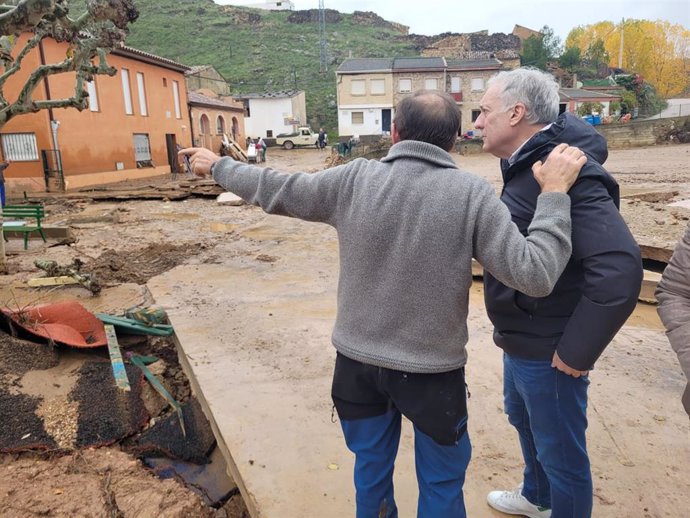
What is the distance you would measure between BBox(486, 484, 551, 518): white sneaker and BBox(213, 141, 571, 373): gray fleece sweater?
0.98 m

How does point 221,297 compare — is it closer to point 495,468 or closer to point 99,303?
point 99,303

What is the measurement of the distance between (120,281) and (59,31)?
3383 millimetres

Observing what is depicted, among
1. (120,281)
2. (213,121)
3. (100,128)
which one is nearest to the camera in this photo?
(120,281)

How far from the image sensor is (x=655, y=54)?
5819 centimetres

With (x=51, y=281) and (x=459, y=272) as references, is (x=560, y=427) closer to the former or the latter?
(x=459, y=272)

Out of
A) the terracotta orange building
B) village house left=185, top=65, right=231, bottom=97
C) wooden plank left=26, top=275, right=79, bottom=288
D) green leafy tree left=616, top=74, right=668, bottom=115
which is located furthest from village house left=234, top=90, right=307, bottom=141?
wooden plank left=26, top=275, right=79, bottom=288

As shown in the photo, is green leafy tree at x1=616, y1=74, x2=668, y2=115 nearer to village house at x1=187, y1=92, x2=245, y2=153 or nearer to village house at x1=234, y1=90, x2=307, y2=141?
village house at x1=234, y1=90, x2=307, y2=141

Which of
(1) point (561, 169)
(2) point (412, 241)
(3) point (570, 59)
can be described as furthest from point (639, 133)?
(2) point (412, 241)

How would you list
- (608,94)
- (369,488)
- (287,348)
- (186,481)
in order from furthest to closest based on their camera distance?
1. (608,94)
2. (287,348)
3. (186,481)
4. (369,488)

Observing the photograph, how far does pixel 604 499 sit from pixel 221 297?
444 cm

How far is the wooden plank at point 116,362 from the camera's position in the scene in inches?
150

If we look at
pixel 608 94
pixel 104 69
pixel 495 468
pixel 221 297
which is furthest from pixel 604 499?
pixel 608 94

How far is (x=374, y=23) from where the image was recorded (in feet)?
295

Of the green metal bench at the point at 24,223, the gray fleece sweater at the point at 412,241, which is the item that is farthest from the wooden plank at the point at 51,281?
the gray fleece sweater at the point at 412,241
